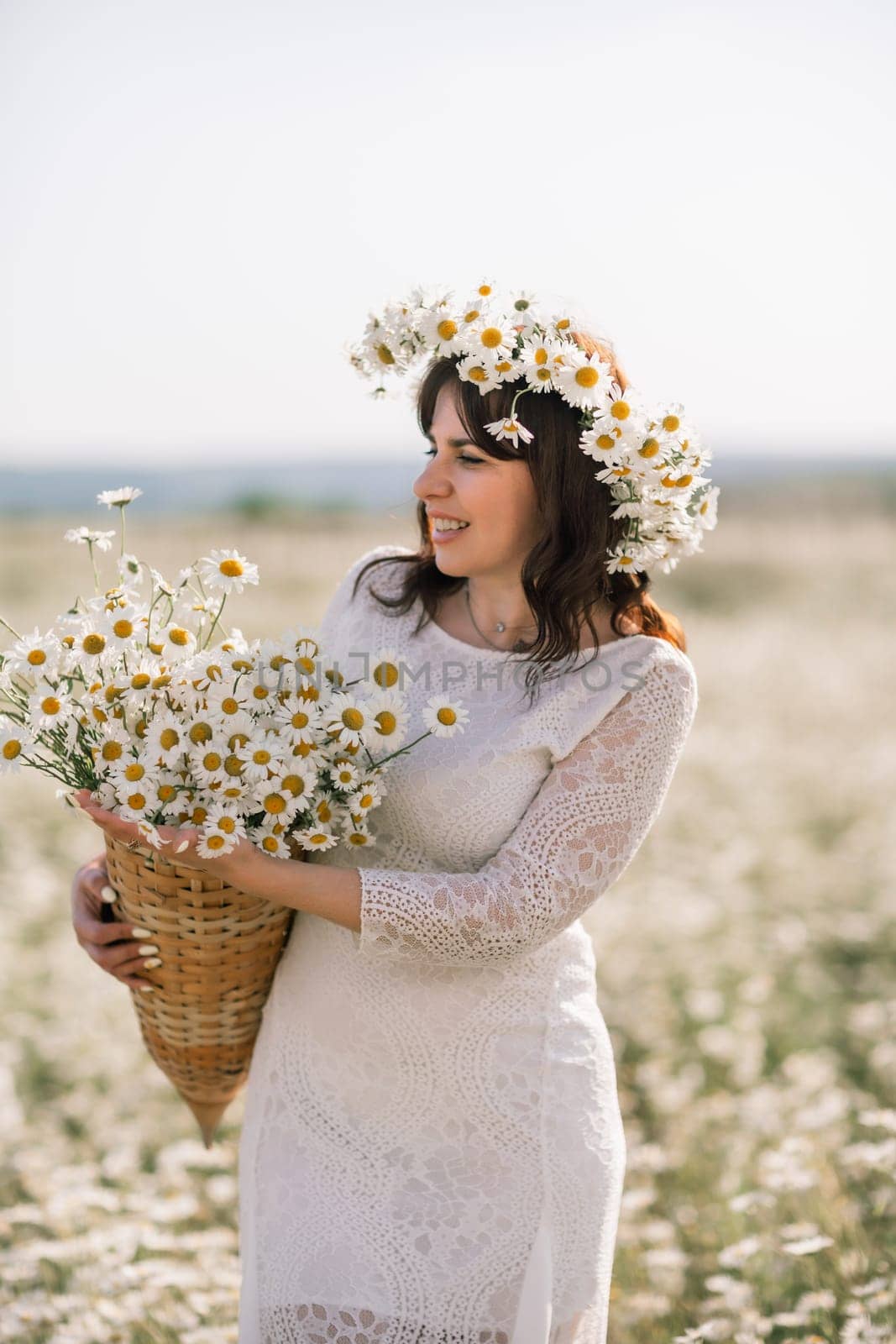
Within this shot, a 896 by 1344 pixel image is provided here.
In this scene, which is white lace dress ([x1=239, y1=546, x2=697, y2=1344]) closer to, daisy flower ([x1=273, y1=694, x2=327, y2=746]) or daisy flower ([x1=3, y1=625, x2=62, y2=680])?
daisy flower ([x1=273, y1=694, x2=327, y2=746])

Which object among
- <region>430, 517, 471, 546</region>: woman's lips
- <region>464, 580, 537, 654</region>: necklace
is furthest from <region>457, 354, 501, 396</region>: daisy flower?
<region>464, 580, 537, 654</region>: necklace

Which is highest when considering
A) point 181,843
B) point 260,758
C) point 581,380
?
point 581,380

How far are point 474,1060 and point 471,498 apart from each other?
3.43 feet

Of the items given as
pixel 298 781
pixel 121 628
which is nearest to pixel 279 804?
pixel 298 781

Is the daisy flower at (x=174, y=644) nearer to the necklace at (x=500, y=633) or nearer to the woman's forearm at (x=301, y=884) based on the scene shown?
the woman's forearm at (x=301, y=884)

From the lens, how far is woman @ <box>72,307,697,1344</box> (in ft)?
6.98

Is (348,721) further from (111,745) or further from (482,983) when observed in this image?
(482,983)

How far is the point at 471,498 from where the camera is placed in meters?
2.24

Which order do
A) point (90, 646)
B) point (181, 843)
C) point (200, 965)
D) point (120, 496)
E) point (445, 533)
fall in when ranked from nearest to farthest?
point (181, 843), point (90, 646), point (120, 496), point (200, 965), point (445, 533)

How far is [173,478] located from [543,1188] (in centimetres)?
8109

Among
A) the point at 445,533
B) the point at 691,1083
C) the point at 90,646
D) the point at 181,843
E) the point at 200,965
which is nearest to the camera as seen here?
the point at 181,843

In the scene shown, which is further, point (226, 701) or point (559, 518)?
point (559, 518)

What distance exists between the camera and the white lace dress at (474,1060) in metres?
2.12

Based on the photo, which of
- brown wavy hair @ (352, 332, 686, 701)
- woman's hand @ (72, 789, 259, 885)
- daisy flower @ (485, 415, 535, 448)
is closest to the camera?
woman's hand @ (72, 789, 259, 885)
